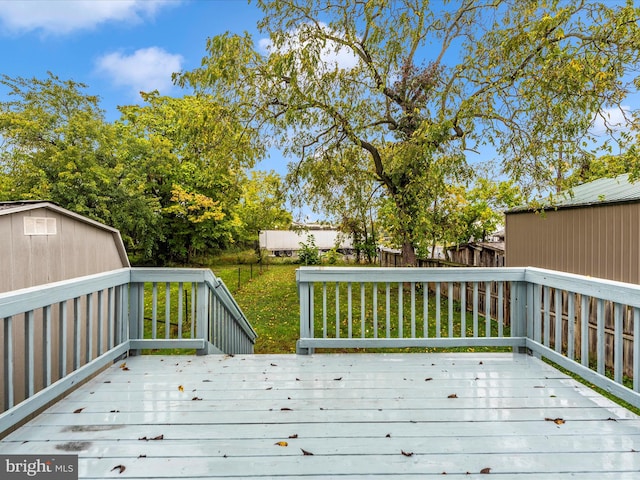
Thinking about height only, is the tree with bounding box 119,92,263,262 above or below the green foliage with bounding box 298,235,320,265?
above

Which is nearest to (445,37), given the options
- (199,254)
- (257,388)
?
(257,388)

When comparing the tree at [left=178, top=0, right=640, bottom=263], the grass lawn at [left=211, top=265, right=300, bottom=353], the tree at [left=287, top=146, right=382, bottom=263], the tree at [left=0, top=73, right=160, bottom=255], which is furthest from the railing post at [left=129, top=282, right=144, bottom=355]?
the tree at [left=0, top=73, right=160, bottom=255]

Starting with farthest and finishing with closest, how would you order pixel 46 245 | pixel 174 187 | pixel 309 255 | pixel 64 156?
pixel 309 255 < pixel 174 187 < pixel 64 156 < pixel 46 245

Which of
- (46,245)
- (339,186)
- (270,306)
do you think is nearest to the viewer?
(46,245)

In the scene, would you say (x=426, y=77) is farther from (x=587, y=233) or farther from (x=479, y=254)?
(x=479, y=254)

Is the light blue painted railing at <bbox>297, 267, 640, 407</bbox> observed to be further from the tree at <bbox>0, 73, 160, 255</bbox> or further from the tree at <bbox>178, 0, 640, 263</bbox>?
the tree at <bbox>0, 73, 160, 255</bbox>

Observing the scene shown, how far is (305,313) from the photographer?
10.5 feet

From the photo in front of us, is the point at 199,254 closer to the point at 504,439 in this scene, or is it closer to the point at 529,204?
the point at 529,204

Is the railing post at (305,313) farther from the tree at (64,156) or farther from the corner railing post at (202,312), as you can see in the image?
the tree at (64,156)

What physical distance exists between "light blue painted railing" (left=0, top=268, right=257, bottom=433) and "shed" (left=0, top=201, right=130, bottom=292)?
309mm

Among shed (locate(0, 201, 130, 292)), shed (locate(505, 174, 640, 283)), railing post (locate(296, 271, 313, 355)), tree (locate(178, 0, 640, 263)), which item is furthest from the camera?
shed (locate(505, 174, 640, 283))

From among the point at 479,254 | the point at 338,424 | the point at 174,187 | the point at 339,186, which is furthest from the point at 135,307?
the point at 174,187

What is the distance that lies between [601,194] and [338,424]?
5.75 metres

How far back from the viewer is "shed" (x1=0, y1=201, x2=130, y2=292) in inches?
110
